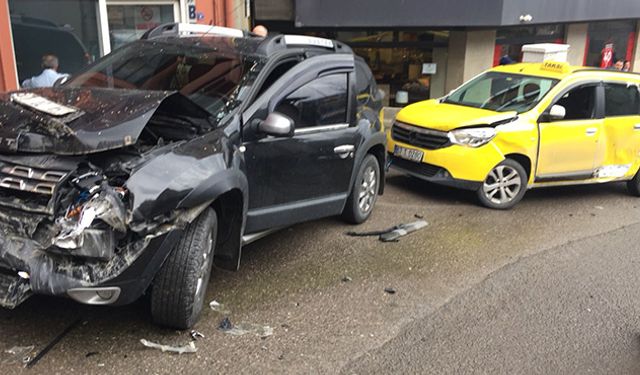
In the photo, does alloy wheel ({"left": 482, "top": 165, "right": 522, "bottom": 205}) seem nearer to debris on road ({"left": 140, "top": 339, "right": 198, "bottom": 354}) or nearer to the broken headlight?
debris on road ({"left": 140, "top": 339, "right": 198, "bottom": 354})

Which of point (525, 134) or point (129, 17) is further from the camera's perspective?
point (129, 17)

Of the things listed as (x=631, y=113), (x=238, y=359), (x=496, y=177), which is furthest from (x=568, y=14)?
(x=238, y=359)

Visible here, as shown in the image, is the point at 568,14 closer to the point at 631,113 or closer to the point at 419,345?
the point at 631,113

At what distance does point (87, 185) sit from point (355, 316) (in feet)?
6.76

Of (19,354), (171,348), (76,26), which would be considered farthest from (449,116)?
(76,26)

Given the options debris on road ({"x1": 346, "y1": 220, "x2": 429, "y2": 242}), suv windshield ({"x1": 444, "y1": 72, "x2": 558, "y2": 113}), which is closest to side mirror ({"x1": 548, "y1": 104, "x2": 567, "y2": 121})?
suv windshield ({"x1": 444, "y1": 72, "x2": 558, "y2": 113})

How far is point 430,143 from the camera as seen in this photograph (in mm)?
7250

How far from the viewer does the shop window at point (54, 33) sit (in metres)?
8.02

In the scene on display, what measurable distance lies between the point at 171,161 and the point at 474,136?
4.39 metres

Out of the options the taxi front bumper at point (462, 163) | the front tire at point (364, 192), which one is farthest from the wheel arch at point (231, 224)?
the taxi front bumper at point (462, 163)

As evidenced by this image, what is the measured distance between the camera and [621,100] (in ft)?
26.1

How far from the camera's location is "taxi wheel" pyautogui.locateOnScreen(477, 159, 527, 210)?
7.21 m

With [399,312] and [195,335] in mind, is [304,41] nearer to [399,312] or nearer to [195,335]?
[399,312]

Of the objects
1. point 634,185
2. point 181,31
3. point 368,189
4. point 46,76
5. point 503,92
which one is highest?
point 181,31
